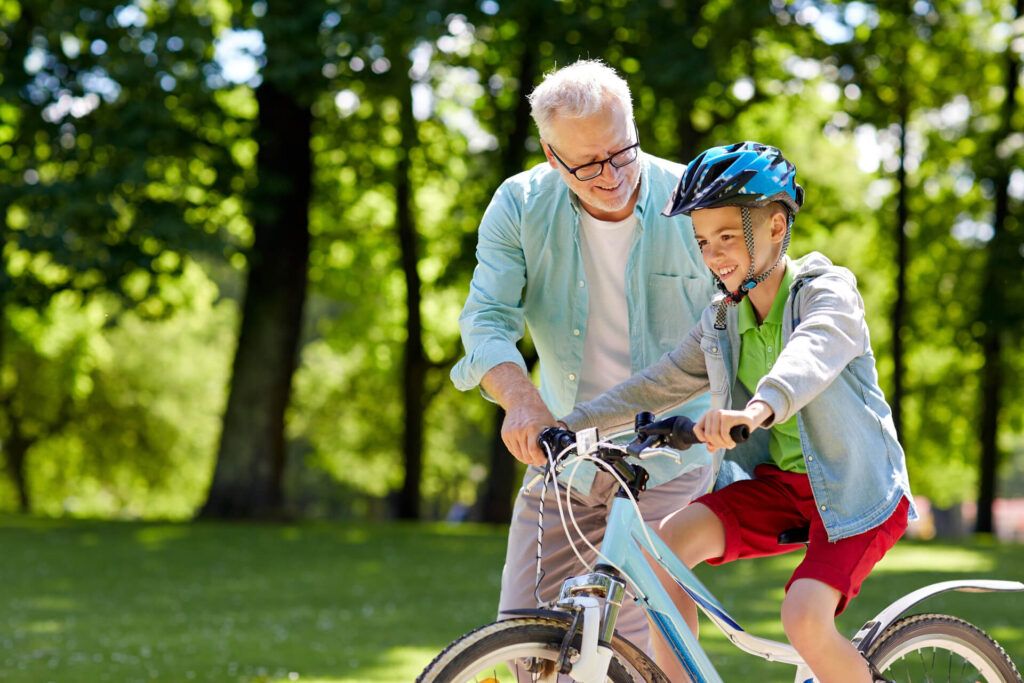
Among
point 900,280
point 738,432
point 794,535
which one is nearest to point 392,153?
point 900,280

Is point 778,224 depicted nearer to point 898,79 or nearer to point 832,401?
point 832,401

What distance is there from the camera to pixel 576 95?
153 inches

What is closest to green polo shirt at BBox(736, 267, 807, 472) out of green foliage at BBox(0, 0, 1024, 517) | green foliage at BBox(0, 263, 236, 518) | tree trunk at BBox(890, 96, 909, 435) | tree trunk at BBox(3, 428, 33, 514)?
green foliage at BBox(0, 0, 1024, 517)

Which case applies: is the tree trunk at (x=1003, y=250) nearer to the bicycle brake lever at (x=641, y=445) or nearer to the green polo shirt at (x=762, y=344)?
the green polo shirt at (x=762, y=344)

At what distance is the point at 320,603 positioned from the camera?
11.4m

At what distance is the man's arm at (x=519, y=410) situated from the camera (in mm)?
3551

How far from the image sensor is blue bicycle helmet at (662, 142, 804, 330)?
355 centimetres

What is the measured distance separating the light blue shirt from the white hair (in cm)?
33

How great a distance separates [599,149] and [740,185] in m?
0.53

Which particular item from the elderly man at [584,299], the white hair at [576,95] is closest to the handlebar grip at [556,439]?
the elderly man at [584,299]

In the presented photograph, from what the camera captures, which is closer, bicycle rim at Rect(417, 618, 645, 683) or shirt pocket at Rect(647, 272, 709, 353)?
bicycle rim at Rect(417, 618, 645, 683)

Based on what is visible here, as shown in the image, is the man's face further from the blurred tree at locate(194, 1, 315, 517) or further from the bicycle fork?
the blurred tree at locate(194, 1, 315, 517)

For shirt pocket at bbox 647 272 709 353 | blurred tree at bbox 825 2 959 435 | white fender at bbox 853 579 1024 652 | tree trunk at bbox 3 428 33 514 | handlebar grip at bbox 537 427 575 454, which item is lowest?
tree trunk at bbox 3 428 33 514

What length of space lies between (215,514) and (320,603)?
8.44m
